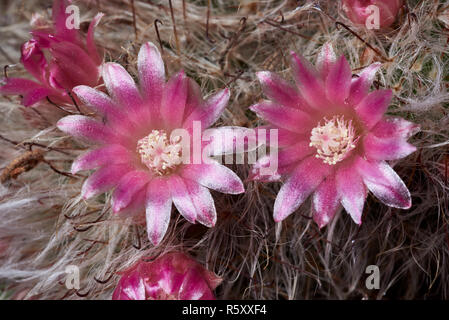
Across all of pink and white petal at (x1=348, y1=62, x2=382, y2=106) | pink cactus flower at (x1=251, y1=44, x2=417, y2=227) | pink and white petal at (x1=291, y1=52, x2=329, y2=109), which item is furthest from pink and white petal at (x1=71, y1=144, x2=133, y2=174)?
pink and white petal at (x1=348, y1=62, x2=382, y2=106)

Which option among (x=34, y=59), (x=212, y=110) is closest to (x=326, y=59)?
(x=212, y=110)

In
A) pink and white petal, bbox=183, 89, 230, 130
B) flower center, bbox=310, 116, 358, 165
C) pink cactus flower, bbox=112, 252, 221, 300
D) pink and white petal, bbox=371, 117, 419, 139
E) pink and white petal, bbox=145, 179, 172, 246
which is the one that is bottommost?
pink cactus flower, bbox=112, 252, 221, 300

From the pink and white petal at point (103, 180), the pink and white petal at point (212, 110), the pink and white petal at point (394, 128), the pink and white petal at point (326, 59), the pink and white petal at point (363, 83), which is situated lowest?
the pink and white petal at point (103, 180)

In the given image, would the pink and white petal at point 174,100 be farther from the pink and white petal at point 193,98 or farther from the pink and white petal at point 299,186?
the pink and white petal at point 299,186

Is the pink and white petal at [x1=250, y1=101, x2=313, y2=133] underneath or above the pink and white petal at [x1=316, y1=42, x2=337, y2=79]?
underneath

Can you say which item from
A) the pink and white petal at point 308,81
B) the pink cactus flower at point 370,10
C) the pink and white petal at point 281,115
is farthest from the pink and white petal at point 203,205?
the pink cactus flower at point 370,10

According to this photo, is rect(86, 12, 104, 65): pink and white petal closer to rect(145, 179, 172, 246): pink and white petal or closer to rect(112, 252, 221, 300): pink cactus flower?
rect(145, 179, 172, 246): pink and white petal

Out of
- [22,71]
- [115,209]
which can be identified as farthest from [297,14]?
[22,71]
